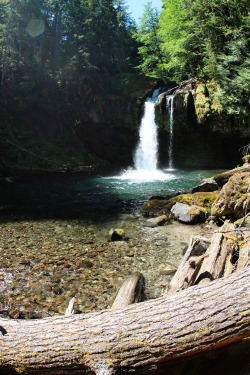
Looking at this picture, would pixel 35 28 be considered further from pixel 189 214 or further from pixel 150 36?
pixel 189 214

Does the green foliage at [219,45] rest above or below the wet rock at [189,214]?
above

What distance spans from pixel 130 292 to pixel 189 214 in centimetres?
404

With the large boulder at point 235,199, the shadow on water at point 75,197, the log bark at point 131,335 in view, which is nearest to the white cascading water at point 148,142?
the shadow on water at point 75,197

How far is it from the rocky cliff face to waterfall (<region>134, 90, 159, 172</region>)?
1.97ft

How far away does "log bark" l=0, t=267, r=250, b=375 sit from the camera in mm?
1789

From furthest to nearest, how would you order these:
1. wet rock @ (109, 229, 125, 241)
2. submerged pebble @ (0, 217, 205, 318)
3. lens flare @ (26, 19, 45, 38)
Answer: lens flare @ (26, 19, 45, 38)
wet rock @ (109, 229, 125, 241)
submerged pebble @ (0, 217, 205, 318)

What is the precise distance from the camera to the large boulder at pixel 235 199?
5969 millimetres

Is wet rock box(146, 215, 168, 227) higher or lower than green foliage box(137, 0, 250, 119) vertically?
lower

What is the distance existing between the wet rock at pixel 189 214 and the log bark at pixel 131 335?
4798mm

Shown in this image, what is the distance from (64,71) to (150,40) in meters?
9.30

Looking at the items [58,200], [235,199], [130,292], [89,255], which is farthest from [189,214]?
[58,200]

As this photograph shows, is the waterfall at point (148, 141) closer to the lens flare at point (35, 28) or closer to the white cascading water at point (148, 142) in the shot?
the white cascading water at point (148, 142)

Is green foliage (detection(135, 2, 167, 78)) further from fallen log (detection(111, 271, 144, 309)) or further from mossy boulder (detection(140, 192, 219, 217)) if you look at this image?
fallen log (detection(111, 271, 144, 309))

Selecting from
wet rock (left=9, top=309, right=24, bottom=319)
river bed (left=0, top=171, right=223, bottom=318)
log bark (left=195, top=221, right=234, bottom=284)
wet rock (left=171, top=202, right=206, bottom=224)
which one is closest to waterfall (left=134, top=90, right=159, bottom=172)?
river bed (left=0, top=171, right=223, bottom=318)
